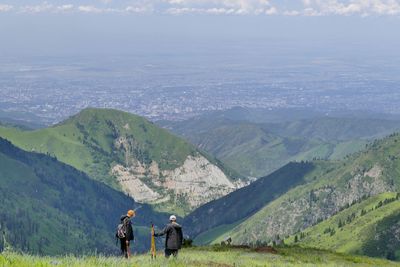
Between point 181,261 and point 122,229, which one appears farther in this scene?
point 122,229

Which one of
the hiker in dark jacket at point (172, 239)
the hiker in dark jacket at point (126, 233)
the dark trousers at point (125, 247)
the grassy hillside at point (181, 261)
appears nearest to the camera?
the grassy hillside at point (181, 261)

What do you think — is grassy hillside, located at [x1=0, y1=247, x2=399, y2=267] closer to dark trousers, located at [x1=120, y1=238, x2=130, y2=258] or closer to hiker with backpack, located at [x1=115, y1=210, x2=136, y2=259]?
dark trousers, located at [x1=120, y1=238, x2=130, y2=258]

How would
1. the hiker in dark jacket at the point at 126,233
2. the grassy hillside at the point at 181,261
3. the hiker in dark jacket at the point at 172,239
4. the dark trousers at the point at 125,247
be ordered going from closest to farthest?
the grassy hillside at the point at 181,261, the hiker in dark jacket at the point at 126,233, the dark trousers at the point at 125,247, the hiker in dark jacket at the point at 172,239

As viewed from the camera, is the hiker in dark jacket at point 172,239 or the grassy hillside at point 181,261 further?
the hiker in dark jacket at point 172,239

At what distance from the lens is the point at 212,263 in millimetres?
36250

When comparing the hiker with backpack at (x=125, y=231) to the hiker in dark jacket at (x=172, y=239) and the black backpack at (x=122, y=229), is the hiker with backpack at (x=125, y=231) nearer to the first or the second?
the black backpack at (x=122, y=229)

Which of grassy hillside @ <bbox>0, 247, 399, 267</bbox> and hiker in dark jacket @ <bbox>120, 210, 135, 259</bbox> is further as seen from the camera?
hiker in dark jacket @ <bbox>120, 210, 135, 259</bbox>

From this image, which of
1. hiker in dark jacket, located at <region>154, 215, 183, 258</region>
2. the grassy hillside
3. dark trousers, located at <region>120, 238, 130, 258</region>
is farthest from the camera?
hiker in dark jacket, located at <region>154, 215, 183, 258</region>

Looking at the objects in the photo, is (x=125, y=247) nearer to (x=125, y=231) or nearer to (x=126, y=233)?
(x=126, y=233)

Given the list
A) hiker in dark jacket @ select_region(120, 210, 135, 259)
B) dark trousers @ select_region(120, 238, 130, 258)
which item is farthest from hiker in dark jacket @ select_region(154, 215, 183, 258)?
dark trousers @ select_region(120, 238, 130, 258)

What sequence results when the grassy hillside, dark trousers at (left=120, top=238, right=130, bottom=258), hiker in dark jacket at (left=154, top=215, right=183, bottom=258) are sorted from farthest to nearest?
hiker in dark jacket at (left=154, top=215, right=183, bottom=258) → dark trousers at (left=120, top=238, right=130, bottom=258) → the grassy hillside

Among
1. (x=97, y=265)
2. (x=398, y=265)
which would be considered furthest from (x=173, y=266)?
(x=398, y=265)

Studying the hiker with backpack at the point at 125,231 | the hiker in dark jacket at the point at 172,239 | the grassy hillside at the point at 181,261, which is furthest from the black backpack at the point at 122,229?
the hiker in dark jacket at the point at 172,239

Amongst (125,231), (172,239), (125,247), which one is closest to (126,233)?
(125,231)
